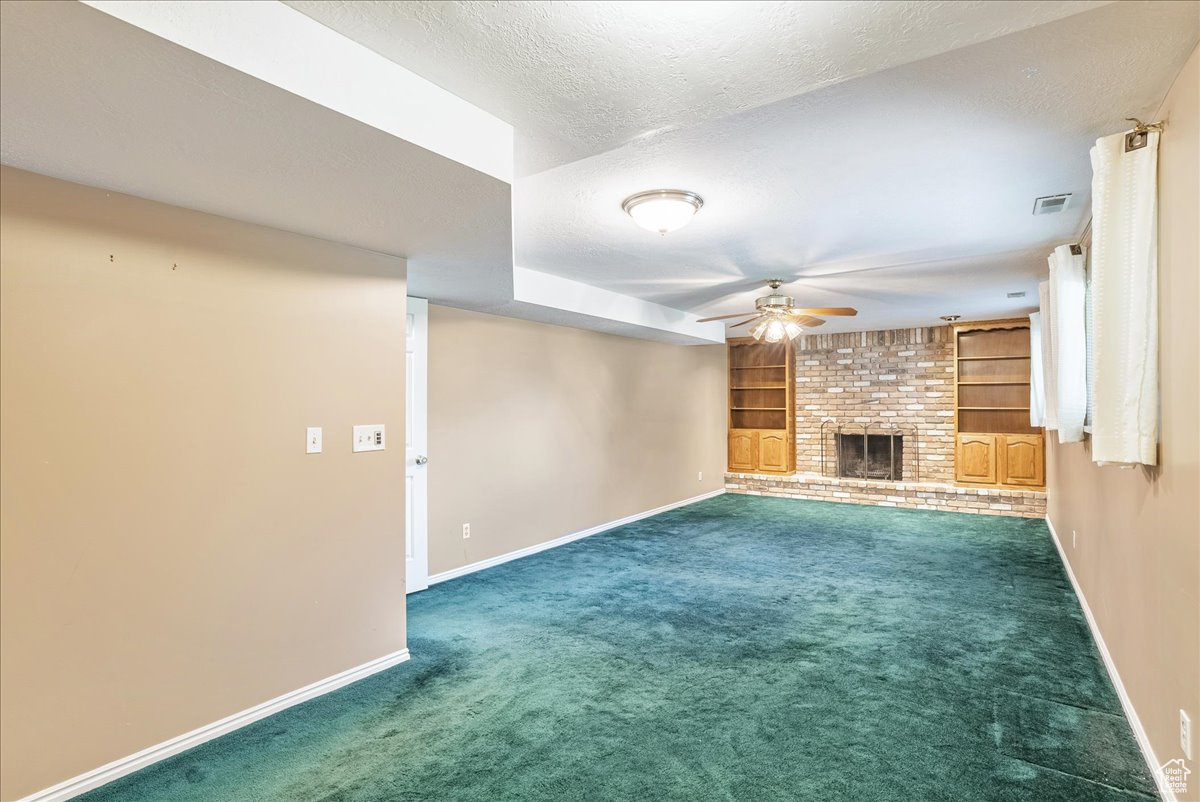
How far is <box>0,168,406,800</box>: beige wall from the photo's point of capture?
78.7 inches

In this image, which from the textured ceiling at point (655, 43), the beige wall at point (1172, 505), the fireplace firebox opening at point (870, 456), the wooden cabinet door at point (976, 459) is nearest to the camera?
the textured ceiling at point (655, 43)

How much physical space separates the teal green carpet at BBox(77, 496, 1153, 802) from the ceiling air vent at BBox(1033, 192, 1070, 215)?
2314mm

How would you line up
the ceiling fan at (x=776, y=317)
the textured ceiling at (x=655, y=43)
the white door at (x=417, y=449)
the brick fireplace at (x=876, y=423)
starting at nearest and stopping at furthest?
the textured ceiling at (x=655, y=43) → the white door at (x=417, y=449) → the ceiling fan at (x=776, y=317) → the brick fireplace at (x=876, y=423)

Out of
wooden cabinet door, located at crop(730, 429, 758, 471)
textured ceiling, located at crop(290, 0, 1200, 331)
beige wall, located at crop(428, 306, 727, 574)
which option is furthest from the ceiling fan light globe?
wooden cabinet door, located at crop(730, 429, 758, 471)

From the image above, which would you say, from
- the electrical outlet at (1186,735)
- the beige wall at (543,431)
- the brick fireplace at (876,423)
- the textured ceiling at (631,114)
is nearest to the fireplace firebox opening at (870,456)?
the brick fireplace at (876,423)

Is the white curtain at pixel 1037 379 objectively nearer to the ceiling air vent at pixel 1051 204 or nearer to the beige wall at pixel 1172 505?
the ceiling air vent at pixel 1051 204

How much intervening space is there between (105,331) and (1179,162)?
3.50 m

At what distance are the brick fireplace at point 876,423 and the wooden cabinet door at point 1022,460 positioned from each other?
0.43 m

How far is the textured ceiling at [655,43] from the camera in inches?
57.7

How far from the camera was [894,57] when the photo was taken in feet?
5.30

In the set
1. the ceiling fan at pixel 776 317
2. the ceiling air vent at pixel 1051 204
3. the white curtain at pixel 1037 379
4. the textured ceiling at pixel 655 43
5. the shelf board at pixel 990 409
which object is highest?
the ceiling air vent at pixel 1051 204

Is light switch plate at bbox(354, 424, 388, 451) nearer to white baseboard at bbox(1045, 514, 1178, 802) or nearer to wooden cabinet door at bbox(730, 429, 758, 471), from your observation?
white baseboard at bbox(1045, 514, 1178, 802)

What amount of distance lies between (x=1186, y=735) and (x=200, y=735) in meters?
3.32

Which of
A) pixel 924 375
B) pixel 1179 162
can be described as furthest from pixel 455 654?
pixel 924 375
